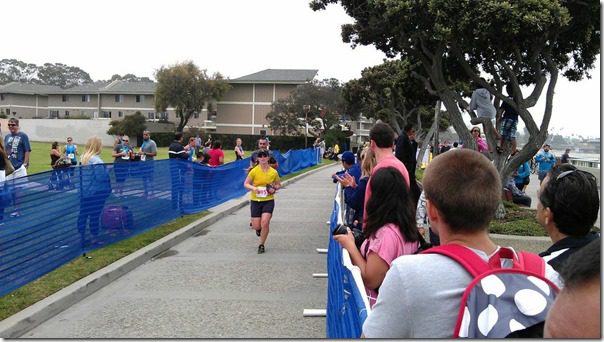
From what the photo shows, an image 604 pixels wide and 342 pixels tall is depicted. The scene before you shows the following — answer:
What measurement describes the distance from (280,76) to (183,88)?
14.8 metres

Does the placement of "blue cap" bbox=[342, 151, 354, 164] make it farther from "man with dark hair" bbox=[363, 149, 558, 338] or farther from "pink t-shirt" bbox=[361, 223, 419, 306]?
"man with dark hair" bbox=[363, 149, 558, 338]

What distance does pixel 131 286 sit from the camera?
22.0 ft

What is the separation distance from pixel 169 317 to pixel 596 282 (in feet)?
15.9

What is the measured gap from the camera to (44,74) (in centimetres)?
10919

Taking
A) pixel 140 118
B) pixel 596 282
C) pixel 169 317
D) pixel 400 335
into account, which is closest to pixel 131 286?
pixel 169 317

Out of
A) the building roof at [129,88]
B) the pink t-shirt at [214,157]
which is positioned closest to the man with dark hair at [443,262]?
the pink t-shirt at [214,157]

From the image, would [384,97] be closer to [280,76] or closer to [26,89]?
[280,76]

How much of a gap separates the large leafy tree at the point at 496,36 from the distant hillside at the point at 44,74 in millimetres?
100015

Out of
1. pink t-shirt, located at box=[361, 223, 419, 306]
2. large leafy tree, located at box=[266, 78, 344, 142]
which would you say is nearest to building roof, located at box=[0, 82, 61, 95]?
large leafy tree, located at box=[266, 78, 344, 142]

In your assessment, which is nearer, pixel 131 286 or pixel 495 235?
pixel 131 286

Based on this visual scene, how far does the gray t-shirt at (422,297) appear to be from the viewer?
167cm

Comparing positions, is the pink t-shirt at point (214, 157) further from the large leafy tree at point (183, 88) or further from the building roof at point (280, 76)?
the building roof at point (280, 76)

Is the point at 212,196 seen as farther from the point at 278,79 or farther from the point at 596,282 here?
the point at 278,79

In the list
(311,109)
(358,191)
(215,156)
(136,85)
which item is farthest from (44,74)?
(358,191)
